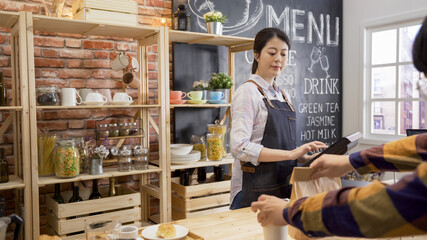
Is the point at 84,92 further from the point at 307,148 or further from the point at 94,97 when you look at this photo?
the point at 307,148

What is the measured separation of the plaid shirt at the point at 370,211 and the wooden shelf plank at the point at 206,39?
222 centimetres

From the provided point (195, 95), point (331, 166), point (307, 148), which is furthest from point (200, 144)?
point (331, 166)

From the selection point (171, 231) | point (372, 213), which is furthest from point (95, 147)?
point (372, 213)

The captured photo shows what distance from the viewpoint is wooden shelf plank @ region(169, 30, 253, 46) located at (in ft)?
9.86

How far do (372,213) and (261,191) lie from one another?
1330 mm

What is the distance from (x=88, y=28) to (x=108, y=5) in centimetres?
21

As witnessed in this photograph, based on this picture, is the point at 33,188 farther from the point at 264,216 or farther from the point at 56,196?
the point at 264,216

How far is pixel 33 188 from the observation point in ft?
7.87

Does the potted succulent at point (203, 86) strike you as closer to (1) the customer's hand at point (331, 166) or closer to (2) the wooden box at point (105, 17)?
(2) the wooden box at point (105, 17)

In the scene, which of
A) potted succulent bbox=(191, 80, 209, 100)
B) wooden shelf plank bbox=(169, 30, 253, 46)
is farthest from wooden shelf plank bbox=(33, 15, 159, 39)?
potted succulent bbox=(191, 80, 209, 100)

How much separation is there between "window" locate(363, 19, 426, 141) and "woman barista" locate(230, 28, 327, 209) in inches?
97.6

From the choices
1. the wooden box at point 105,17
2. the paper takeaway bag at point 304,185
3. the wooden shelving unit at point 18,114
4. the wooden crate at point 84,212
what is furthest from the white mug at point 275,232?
the wooden box at point 105,17

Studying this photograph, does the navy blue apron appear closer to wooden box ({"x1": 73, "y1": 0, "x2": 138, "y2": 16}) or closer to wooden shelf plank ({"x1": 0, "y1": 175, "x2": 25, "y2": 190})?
wooden box ({"x1": 73, "y1": 0, "x2": 138, "y2": 16})

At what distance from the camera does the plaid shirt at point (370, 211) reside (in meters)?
0.80
